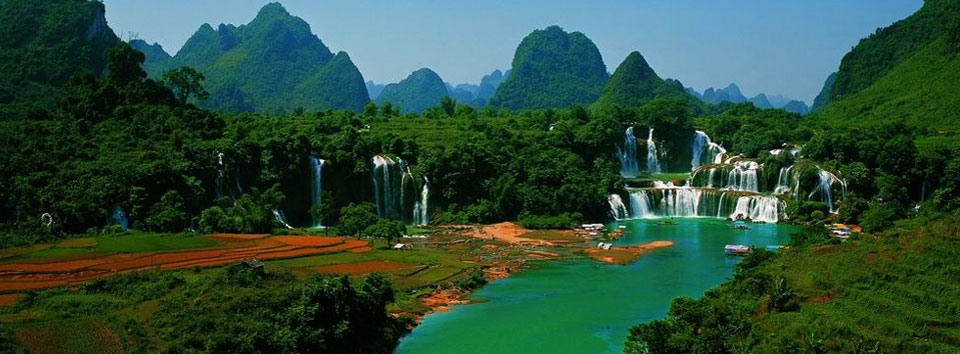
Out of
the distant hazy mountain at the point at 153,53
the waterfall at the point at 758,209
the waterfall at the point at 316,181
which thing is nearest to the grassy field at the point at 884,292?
the waterfall at the point at 758,209

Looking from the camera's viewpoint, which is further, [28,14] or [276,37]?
[276,37]

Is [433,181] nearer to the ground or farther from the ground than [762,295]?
farther from the ground

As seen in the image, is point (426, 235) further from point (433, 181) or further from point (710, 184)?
point (710, 184)

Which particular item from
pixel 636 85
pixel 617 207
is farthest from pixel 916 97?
pixel 636 85

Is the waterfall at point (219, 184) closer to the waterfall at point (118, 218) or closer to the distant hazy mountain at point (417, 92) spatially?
the waterfall at point (118, 218)

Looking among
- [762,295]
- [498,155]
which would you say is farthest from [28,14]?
[762,295]

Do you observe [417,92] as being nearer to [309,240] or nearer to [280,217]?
[280,217]

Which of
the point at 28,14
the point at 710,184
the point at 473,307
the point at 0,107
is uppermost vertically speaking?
the point at 28,14
